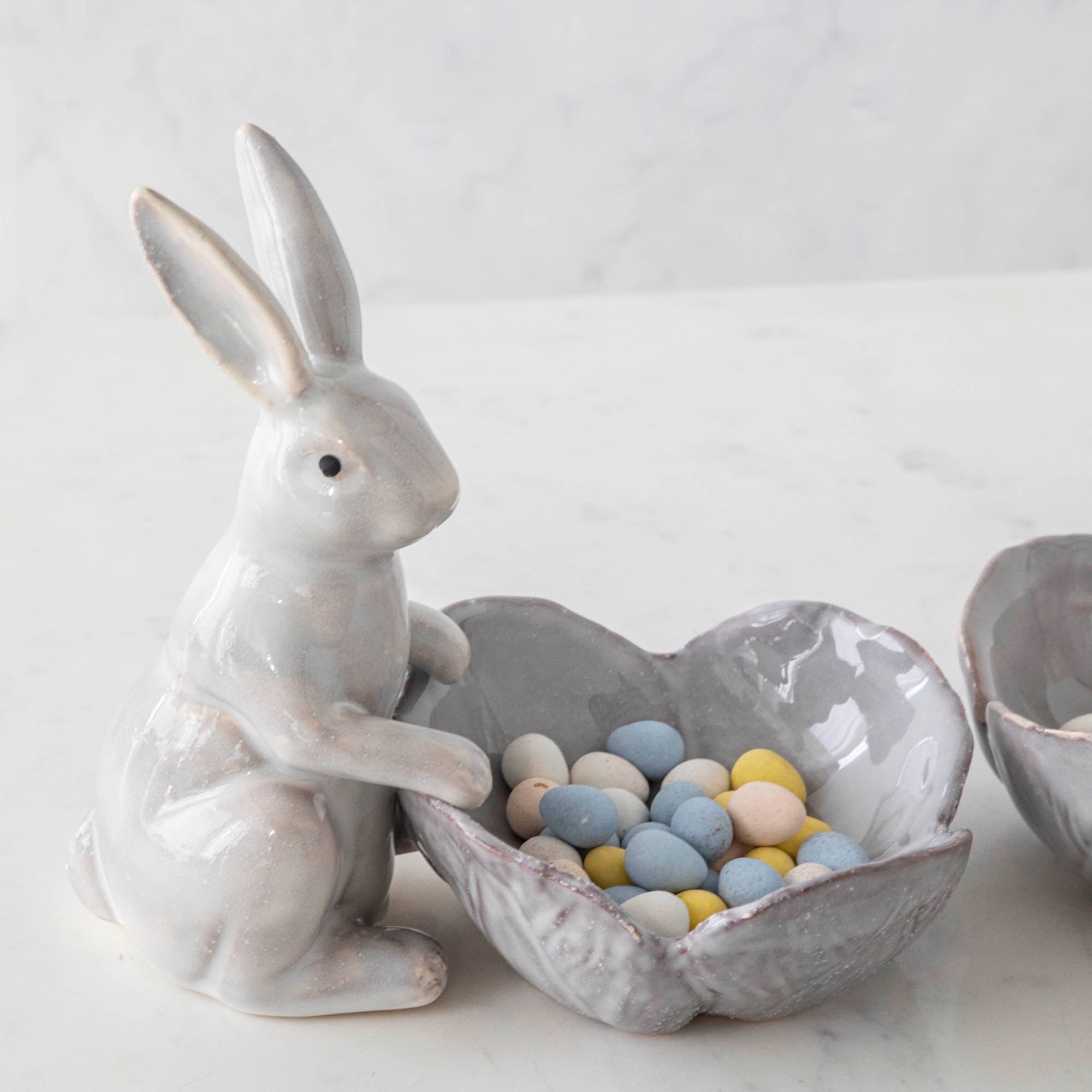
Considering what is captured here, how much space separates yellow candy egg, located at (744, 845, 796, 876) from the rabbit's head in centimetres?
26

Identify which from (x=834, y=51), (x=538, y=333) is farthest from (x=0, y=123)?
(x=834, y=51)

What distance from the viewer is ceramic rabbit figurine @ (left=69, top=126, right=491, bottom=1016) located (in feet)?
2.08

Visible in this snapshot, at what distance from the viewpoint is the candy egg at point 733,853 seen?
78cm

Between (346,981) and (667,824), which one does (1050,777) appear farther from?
(346,981)

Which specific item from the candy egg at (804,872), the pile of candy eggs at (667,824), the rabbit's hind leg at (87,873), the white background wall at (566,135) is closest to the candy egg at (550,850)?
the pile of candy eggs at (667,824)

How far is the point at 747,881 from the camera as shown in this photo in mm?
731

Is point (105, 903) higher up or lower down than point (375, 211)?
lower down

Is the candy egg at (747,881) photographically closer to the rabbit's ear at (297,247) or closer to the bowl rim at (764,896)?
the bowl rim at (764,896)

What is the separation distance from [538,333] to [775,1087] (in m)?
1.10

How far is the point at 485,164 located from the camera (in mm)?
2102

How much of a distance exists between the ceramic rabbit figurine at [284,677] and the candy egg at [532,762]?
0.10 m

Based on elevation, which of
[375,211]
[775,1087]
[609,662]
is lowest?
[775,1087]

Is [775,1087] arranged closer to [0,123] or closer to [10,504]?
[10,504]

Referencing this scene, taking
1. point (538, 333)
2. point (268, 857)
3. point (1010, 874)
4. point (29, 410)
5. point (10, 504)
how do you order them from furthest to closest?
point (538, 333) → point (29, 410) → point (10, 504) → point (1010, 874) → point (268, 857)
